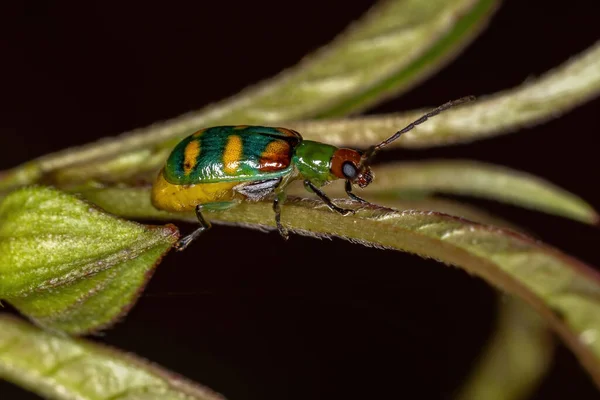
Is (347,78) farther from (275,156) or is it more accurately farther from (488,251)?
(488,251)

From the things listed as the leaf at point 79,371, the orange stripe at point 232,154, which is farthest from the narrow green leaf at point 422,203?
the leaf at point 79,371

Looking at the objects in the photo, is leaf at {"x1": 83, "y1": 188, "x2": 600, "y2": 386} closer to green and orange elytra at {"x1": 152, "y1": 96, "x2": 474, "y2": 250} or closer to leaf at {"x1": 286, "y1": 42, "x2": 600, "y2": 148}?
green and orange elytra at {"x1": 152, "y1": 96, "x2": 474, "y2": 250}

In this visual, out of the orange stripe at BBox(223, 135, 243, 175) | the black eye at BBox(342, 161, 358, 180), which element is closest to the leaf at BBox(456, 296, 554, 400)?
the black eye at BBox(342, 161, 358, 180)

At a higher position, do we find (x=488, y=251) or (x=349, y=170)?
(x=349, y=170)

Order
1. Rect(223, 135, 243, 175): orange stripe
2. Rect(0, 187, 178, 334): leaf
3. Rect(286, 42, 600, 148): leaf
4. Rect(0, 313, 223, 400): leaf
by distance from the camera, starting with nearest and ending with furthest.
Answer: Rect(0, 187, 178, 334): leaf < Rect(0, 313, 223, 400): leaf < Rect(286, 42, 600, 148): leaf < Rect(223, 135, 243, 175): orange stripe

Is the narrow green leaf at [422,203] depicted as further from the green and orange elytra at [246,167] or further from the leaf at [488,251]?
the leaf at [488,251]

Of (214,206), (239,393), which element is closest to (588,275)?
(214,206)

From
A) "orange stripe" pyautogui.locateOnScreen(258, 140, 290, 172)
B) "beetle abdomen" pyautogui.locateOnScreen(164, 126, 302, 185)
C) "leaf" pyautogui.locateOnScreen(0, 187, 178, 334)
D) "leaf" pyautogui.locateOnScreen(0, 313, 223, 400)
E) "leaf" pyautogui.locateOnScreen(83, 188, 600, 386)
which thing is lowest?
"leaf" pyautogui.locateOnScreen(0, 313, 223, 400)

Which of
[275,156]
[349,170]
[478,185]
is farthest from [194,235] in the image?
[478,185]
